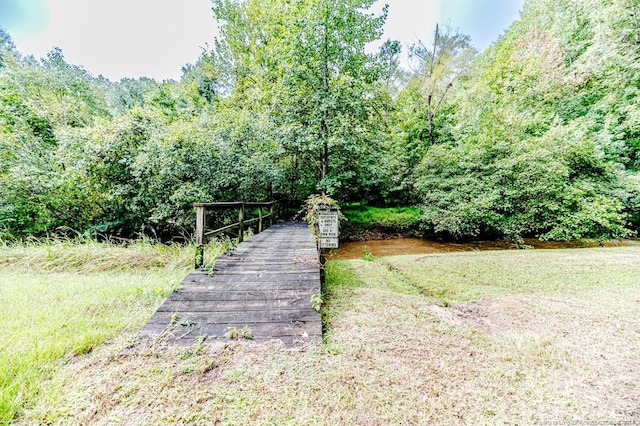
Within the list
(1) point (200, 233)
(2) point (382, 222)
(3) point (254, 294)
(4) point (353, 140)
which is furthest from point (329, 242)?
(2) point (382, 222)

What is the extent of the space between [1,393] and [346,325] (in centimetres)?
240

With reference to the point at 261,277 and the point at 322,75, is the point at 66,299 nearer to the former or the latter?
the point at 261,277

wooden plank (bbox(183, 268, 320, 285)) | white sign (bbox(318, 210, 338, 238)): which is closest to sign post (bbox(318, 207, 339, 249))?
white sign (bbox(318, 210, 338, 238))

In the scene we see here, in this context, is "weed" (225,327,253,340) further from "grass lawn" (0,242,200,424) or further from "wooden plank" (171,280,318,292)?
"grass lawn" (0,242,200,424)

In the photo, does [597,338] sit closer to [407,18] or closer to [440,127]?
[440,127]

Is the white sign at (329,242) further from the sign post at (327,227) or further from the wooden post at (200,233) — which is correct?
the wooden post at (200,233)

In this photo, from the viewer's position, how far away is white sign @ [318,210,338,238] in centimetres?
397

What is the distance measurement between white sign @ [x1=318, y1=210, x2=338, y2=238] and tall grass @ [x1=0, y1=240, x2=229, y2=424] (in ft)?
7.66

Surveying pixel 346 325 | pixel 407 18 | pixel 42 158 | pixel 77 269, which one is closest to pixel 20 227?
pixel 42 158

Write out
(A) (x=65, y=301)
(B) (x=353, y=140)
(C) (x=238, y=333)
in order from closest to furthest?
1. (C) (x=238, y=333)
2. (A) (x=65, y=301)
3. (B) (x=353, y=140)

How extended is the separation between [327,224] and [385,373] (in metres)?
2.41

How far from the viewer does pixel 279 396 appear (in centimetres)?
158

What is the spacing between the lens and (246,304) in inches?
106

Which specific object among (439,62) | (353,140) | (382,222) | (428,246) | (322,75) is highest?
(439,62)
